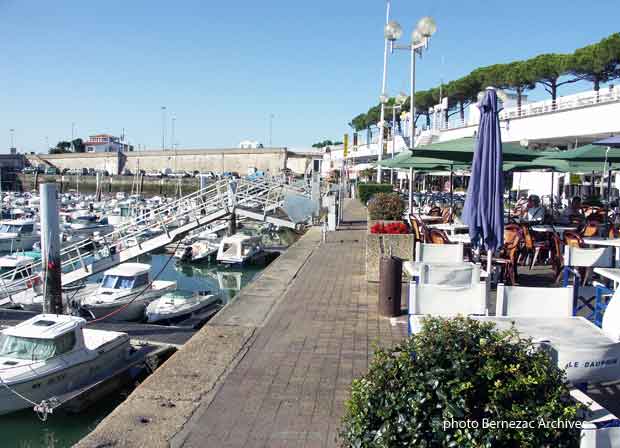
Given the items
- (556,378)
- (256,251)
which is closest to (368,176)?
(256,251)

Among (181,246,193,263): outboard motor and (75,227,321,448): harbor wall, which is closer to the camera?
(75,227,321,448): harbor wall

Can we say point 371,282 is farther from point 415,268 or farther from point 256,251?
point 256,251

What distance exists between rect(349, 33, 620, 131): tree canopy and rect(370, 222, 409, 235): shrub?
46.4 meters

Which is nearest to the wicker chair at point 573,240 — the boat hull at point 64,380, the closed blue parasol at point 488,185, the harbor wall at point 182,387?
the closed blue parasol at point 488,185

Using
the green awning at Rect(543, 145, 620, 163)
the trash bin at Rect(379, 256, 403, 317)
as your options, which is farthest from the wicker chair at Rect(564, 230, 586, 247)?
the trash bin at Rect(379, 256, 403, 317)

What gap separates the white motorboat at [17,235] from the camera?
1532 inches

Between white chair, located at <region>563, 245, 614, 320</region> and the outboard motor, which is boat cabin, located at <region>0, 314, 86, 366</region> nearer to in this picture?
white chair, located at <region>563, 245, 614, 320</region>

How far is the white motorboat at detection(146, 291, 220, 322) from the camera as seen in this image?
19.1 metres

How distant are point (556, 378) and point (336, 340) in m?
4.79

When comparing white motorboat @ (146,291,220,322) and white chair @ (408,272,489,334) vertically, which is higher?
white chair @ (408,272,489,334)

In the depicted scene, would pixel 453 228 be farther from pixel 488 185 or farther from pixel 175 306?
pixel 175 306

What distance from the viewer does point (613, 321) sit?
4871 mm

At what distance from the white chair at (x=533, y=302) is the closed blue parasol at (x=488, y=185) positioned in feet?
7.21

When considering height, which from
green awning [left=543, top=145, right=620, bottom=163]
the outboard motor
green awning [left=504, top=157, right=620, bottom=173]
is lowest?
the outboard motor
